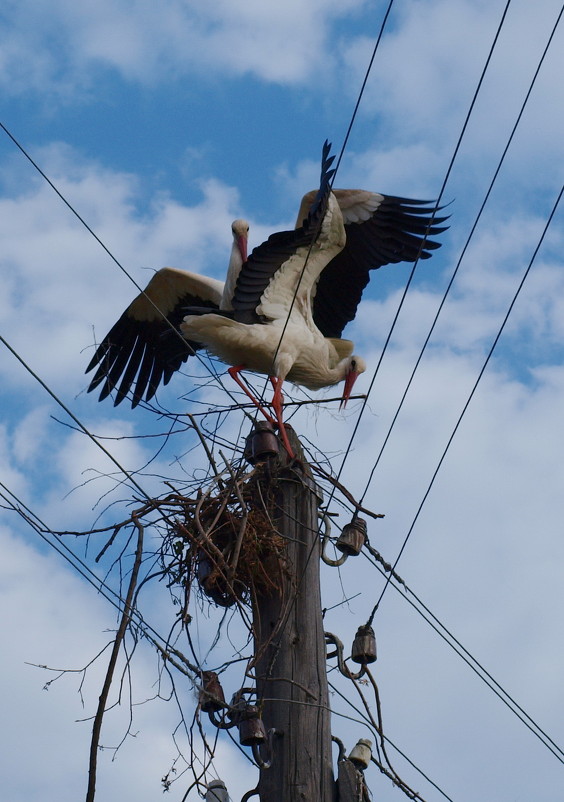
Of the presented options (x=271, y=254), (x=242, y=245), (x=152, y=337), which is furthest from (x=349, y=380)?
(x=152, y=337)

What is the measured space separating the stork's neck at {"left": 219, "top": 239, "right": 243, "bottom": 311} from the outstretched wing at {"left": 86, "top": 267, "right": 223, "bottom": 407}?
1.37ft

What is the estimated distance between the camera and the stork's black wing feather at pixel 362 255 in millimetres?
7340

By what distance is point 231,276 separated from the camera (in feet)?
23.2

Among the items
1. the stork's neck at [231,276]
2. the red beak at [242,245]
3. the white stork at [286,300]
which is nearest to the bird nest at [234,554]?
the white stork at [286,300]

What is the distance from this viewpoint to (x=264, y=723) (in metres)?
3.99

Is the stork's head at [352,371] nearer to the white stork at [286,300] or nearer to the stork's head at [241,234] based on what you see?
the white stork at [286,300]

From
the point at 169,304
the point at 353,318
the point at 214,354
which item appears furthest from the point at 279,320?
the point at 169,304

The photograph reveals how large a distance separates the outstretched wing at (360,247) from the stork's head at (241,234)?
1.53 ft

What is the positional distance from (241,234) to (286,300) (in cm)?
93

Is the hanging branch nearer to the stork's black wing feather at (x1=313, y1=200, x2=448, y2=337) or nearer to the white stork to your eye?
the white stork

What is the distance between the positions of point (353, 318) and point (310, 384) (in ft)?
2.69

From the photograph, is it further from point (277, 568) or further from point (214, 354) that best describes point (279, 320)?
point (277, 568)

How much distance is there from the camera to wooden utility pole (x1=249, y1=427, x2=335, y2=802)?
389cm

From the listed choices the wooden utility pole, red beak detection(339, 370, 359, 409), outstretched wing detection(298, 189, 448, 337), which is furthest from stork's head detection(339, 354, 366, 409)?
the wooden utility pole
